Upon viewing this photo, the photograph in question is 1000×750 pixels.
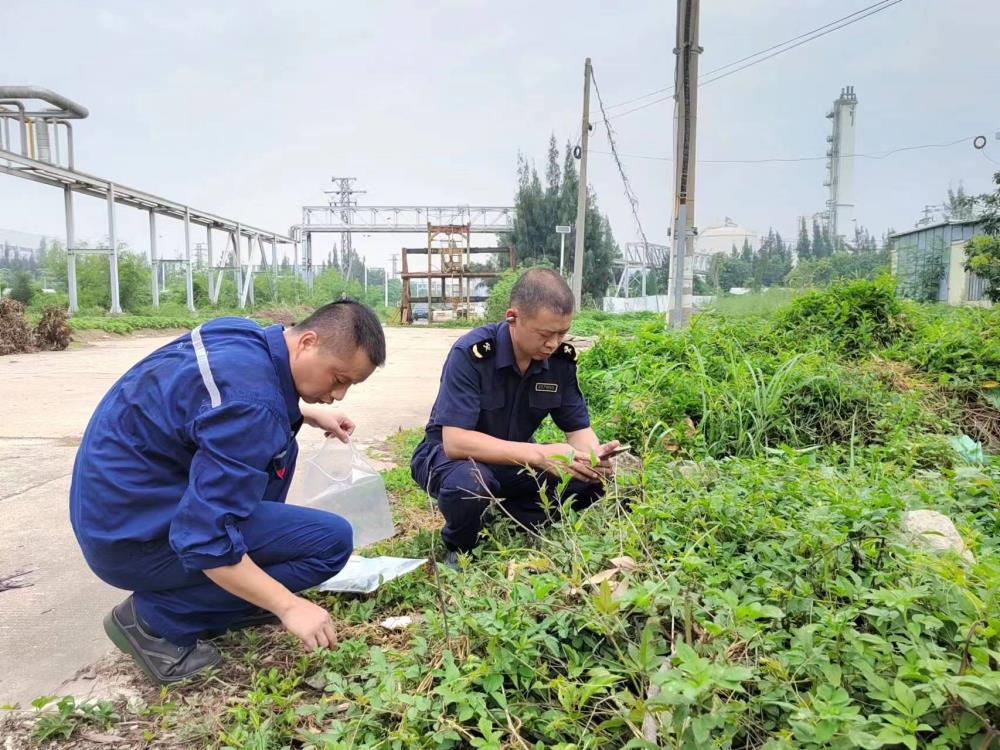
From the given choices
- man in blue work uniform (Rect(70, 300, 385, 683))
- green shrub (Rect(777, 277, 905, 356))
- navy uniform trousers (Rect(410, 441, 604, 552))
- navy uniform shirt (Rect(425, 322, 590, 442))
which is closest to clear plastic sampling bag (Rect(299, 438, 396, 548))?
navy uniform trousers (Rect(410, 441, 604, 552))

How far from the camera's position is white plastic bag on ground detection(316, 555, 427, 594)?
2.58 m

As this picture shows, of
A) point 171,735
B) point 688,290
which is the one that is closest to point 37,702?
point 171,735

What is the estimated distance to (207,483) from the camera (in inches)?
72.2

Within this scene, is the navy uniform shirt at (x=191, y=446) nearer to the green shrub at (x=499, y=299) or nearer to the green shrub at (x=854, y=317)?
the green shrub at (x=854, y=317)

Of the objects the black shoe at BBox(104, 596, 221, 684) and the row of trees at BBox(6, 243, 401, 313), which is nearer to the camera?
the black shoe at BBox(104, 596, 221, 684)

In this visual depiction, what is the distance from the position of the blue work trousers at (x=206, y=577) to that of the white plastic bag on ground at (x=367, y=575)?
8.2 inches

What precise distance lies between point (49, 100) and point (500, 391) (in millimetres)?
17199

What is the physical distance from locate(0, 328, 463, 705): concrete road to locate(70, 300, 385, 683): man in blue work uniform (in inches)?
13.1

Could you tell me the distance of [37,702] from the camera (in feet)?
5.98

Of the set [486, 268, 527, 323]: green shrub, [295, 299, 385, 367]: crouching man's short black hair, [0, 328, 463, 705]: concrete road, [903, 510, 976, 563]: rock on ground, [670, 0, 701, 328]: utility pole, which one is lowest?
[0, 328, 463, 705]: concrete road

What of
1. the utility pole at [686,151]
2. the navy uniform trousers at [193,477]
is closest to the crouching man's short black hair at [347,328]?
the navy uniform trousers at [193,477]

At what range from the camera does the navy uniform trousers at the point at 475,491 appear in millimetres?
2715

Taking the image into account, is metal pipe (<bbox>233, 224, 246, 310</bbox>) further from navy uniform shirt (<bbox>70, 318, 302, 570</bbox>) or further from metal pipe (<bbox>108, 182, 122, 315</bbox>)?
navy uniform shirt (<bbox>70, 318, 302, 570</bbox>)

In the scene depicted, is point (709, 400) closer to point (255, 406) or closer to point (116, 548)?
point (255, 406)
